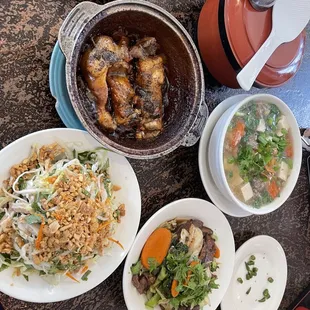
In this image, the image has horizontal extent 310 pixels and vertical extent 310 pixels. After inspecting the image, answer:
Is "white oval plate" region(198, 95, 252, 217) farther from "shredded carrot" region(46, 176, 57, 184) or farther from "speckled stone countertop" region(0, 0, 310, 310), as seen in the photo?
"shredded carrot" region(46, 176, 57, 184)

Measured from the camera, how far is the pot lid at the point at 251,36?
5.17 ft

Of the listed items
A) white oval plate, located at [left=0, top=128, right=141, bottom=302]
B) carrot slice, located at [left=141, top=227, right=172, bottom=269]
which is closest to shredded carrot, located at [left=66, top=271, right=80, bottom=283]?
white oval plate, located at [left=0, top=128, right=141, bottom=302]

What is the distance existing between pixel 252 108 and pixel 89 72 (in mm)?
771

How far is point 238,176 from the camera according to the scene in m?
1.86

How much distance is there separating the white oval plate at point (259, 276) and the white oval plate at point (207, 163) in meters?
0.27

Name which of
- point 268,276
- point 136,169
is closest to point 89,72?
point 136,169

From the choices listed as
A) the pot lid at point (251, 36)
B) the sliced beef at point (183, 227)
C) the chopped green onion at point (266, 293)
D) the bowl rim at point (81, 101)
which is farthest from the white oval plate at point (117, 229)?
the chopped green onion at point (266, 293)

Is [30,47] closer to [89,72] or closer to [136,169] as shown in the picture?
[89,72]

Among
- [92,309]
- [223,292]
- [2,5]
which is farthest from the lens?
[223,292]

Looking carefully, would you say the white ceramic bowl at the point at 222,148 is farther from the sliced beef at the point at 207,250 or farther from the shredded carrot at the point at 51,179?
the shredded carrot at the point at 51,179

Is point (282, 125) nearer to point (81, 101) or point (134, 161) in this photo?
point (134, 161)

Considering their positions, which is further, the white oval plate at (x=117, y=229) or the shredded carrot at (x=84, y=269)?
the shredded carrot at (x=84, y=269)

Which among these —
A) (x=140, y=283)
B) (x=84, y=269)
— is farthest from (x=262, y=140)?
(x=84, y=269)

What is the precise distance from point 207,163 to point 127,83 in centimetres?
53
